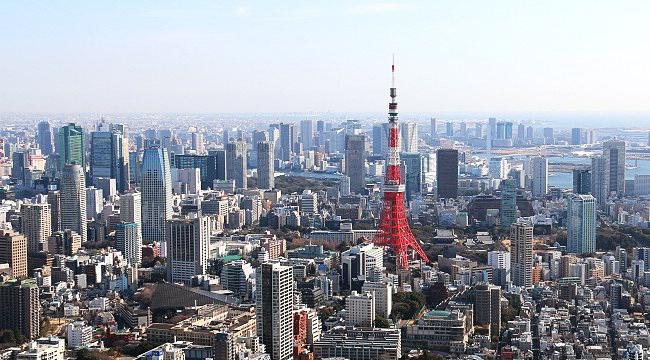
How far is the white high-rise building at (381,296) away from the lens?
11.3 metres

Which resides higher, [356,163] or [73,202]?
[356,163]

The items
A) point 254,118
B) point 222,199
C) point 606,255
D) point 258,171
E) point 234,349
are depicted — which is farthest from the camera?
point 254,118

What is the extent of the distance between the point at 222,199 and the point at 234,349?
39.8ft

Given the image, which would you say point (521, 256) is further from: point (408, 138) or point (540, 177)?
point (408, 138)

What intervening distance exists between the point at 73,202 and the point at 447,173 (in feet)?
31.1

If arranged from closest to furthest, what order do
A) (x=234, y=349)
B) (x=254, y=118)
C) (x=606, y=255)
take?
(x=234, y=349) → (x=606, y=255) → (x=254, y=118)

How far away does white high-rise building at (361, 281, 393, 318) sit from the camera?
1126 centimetres

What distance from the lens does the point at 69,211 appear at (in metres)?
17.6

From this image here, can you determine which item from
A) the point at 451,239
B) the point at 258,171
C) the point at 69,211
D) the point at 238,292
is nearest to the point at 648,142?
the point at 258,171

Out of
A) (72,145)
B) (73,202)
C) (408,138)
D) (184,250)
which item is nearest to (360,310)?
(184,250)

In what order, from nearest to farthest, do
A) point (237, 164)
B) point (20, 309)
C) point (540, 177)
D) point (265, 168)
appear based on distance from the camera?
point (20, 309) → point (540, 177) → point (237, 164) → point (265, 168)

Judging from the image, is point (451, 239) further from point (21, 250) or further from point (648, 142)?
point (648, 142)

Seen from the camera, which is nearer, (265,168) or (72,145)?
(72,145)

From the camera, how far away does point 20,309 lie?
10.5m
